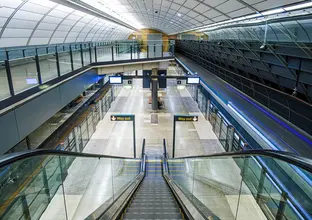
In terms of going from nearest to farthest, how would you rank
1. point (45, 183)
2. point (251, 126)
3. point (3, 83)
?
point (45, 183)
point (3, 83)
point (251, 126)

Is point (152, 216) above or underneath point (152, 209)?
above

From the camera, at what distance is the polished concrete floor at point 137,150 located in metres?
3.54

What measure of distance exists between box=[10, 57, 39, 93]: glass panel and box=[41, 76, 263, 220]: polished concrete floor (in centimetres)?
226

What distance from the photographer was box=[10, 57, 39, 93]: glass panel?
4949mm

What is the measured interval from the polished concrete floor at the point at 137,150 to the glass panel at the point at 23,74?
2.26m

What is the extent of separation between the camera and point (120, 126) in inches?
663

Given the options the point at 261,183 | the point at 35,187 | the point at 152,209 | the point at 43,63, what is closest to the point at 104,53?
the point at 43,63

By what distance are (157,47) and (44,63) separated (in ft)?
36.1

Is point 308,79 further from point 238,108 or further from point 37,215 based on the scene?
point 37,215

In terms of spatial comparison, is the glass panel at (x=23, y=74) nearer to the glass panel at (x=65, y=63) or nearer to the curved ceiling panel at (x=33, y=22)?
the glass panel at (x=65, y=63)

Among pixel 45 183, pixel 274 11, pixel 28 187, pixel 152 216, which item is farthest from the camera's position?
pixel 274 11

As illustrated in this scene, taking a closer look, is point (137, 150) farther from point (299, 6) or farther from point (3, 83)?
point (299, 6)

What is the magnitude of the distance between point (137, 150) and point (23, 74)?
8960mm

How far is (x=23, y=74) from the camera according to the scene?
5.43 m
